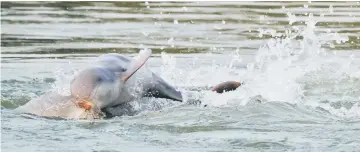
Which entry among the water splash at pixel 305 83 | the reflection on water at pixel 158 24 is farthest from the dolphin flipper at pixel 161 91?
the reflection on water at pixel 158 24

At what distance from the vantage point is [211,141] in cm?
697

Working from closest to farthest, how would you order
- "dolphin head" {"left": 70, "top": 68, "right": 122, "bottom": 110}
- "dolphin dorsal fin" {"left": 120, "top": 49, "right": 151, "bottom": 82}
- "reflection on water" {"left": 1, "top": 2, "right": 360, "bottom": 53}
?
"dolphin head" {"left": 70, "top": 68, "right": 122, "bottom": 110}
"dolphin dorsal fin" {"left": 120, "top": 49, "right": 151, "bottom": 82}
"reflection on water" {"left": 1, "top": 2, "right": 360, "bottom": 53}

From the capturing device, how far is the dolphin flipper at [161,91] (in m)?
8.77

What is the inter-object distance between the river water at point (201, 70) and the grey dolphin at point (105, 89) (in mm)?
137

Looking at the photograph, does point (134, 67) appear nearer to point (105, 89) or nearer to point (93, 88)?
point (105, 89)

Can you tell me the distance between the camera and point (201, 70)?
36.6 feet

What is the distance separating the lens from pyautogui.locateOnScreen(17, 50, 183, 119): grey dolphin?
792 centimetres

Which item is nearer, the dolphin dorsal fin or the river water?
the river water

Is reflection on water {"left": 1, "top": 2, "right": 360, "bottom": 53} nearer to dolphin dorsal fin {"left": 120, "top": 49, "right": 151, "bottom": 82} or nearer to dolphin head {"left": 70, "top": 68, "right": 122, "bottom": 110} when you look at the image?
dolphin dorsal fin {"left": 120, "top": 49, "right": 151, "bottom": 82}

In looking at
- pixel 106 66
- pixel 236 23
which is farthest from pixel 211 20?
pixel 106 66

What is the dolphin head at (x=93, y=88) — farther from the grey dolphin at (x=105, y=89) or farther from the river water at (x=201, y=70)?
the river water at (x=201, y=70)

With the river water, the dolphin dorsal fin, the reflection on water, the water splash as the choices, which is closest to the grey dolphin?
the dolphin dorsal fin

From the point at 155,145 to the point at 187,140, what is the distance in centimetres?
27

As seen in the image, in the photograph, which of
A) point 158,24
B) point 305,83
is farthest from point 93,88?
point 158,24
